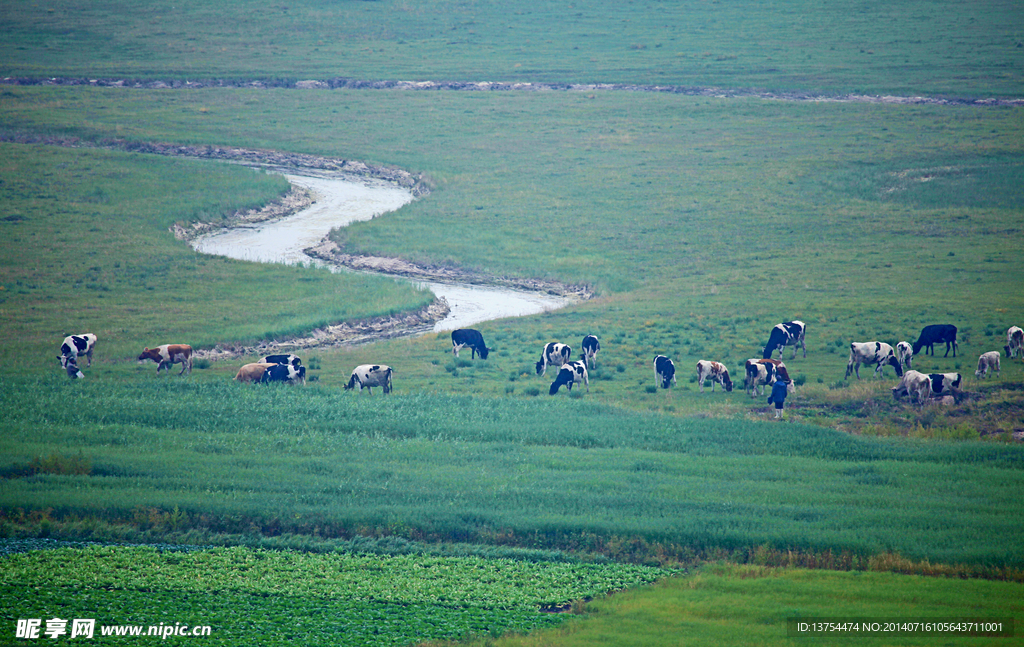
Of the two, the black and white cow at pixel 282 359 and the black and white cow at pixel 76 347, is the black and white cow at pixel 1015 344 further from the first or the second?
the black and white cow at pixel 76 347

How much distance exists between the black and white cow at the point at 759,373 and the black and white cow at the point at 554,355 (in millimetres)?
7392

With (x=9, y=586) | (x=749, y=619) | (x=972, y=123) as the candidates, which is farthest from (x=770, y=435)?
(x=972, y=123)

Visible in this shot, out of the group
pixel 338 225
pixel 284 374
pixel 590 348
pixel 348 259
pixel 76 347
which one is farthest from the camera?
pixel 338 225

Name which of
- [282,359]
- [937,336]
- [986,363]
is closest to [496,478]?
[282,359]

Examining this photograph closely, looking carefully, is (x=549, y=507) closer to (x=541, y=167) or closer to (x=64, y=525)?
(x=64, y=525)

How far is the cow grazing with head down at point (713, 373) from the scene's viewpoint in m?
33.9

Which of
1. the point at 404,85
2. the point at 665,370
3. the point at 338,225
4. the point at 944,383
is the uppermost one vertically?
the point at 404,85

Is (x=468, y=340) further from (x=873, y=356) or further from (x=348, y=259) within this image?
(x=348, y=259)

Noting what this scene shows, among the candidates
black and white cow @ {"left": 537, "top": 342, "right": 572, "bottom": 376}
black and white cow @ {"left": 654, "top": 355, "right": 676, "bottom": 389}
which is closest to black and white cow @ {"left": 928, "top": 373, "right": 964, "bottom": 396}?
black and white cow @ {"left": 654, "top": 355, "right": 676, "bottom": 389}

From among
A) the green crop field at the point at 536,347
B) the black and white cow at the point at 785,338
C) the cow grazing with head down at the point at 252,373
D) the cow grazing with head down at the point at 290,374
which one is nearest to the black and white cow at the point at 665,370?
the green crop field at the point at 536,347

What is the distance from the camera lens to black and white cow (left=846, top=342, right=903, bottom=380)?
1377 inches

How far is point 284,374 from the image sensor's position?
34.7m

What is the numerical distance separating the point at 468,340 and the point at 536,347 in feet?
9.66

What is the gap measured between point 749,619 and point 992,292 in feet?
113
